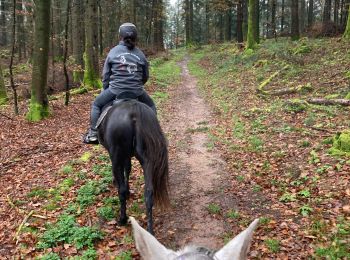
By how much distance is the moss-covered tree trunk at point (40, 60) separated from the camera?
1359 centimetres

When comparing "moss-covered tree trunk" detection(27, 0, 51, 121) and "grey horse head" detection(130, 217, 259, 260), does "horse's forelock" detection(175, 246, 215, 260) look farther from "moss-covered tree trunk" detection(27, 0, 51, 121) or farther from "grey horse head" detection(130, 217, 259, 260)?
"moss-covered tree trunk" detection(27, 0, 51, 121)

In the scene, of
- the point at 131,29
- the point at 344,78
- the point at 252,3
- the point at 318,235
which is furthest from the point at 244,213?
the point at 252,3

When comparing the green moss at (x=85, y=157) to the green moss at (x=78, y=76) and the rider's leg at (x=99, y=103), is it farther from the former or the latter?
the green moss at (x=78, y=76)

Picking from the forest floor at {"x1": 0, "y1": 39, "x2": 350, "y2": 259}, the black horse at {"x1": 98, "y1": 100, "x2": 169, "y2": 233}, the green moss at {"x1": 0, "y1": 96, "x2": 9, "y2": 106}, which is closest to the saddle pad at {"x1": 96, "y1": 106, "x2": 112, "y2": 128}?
the black horse at {"x1": 98, "y1": 100, "x2": 169, "y2": 233}

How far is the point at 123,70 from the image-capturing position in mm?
6703

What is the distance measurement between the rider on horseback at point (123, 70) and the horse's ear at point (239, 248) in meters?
5.33

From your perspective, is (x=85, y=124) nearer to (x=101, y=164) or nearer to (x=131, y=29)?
(x=101, y=164)

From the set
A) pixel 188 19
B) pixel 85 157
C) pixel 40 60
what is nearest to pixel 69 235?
pixel 85 157

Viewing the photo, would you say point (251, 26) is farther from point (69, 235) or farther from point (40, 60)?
point (69, 235)

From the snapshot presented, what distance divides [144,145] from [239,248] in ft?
14.0

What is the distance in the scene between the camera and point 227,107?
50.5 ft

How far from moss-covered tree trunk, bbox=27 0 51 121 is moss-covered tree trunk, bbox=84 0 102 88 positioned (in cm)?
495

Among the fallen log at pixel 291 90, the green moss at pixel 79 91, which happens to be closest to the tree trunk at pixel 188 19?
the green moss at pixel 79 91

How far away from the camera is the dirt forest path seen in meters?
6.13
